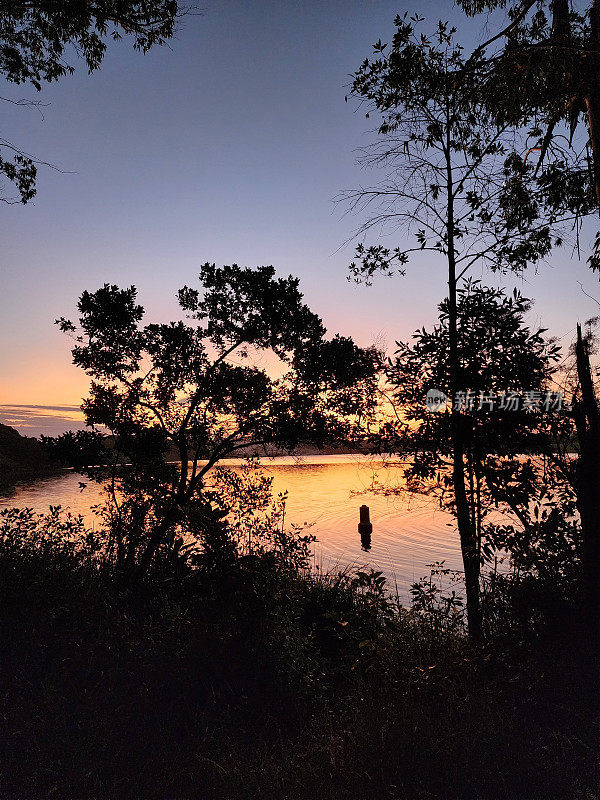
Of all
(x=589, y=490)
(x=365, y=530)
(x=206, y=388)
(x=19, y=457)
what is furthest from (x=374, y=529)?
(x=19, y=457)

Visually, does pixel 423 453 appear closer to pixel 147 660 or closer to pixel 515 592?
pixel 515 592

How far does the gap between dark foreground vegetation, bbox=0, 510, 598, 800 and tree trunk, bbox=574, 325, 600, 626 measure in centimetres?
32

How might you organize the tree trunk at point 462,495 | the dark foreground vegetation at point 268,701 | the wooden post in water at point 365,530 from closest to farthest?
the dark foreground vegetation at point 268,701 → the tree trunk at point 462,495 → the wooden post in water at point 365,530

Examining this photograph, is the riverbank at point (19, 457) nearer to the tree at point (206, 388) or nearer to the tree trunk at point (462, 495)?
the tree at point (206, 388)

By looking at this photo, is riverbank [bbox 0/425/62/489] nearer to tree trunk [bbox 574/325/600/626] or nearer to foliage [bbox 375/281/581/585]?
foliage [bbox 375/281/581/585]

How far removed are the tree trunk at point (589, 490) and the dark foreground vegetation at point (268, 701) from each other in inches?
12.7

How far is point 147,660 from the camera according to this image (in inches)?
264

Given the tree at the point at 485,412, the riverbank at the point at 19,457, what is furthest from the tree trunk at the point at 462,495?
the riverbank at the point at 19,457

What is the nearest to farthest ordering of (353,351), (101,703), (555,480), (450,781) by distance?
(450,781), (101,703), (555,480), (353,351)

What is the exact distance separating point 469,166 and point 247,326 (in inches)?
207

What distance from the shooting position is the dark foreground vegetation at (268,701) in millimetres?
4172

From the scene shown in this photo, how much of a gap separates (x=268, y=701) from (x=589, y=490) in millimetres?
4814

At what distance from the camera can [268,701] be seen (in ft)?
22.0

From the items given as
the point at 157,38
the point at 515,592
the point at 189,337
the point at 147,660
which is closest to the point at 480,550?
the point at 515,592
